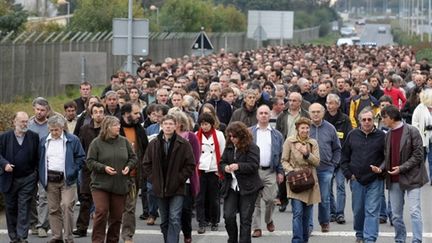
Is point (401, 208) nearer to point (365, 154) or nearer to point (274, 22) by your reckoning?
point (365, 154)

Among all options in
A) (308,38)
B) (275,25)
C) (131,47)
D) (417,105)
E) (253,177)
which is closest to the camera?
(253,177)

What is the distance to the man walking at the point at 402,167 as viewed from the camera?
48.1ft

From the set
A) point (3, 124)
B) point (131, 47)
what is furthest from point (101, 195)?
point (131, 47)

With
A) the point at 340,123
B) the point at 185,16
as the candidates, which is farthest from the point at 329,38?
the point at 340,123

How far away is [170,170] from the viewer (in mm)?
14672

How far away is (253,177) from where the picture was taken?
14688 mm

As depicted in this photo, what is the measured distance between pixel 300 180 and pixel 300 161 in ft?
0.81

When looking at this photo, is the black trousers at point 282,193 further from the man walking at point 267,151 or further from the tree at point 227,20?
the tree at point 227,20

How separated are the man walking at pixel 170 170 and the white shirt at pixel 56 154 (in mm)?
1200

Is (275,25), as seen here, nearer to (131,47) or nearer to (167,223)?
(131,47)

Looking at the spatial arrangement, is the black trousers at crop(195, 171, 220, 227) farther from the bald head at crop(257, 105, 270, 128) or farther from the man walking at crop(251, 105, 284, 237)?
the bald head at crop(257, 105, 270, 128)

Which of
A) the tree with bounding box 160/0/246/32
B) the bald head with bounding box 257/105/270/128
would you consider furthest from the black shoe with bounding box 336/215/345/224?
the tree with bounding box 160/0/246/32

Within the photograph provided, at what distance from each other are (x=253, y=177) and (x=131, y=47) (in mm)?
15491

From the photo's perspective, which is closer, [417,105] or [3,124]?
[3,124]
